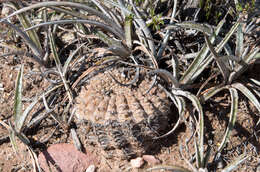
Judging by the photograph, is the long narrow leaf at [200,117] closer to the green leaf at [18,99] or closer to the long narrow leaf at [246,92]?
the long narrow leaf at [246,92]

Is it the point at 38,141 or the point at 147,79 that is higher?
the point at 147,79

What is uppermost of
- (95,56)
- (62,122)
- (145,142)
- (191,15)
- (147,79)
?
(191,15)

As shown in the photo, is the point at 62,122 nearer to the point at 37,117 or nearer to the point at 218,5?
the point at 37,117

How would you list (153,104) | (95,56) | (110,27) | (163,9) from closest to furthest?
(153,104) < (110,27) < (95,56) < (163,9)

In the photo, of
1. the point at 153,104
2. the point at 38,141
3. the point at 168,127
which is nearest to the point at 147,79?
the point at 153,104

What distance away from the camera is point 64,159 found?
176 cm

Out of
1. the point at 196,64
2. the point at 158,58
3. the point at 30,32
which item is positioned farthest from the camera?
the point at 30,32

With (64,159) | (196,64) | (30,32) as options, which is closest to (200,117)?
(196,64)

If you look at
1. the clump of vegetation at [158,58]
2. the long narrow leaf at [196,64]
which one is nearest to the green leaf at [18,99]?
the clump of vegetation at [158,58]

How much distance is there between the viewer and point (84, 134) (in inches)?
69.2

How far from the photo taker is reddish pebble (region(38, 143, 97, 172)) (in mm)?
1743

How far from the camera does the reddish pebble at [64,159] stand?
68.6 inches

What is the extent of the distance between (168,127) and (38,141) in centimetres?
82

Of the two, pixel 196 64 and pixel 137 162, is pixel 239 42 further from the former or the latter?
pixel 137 162
